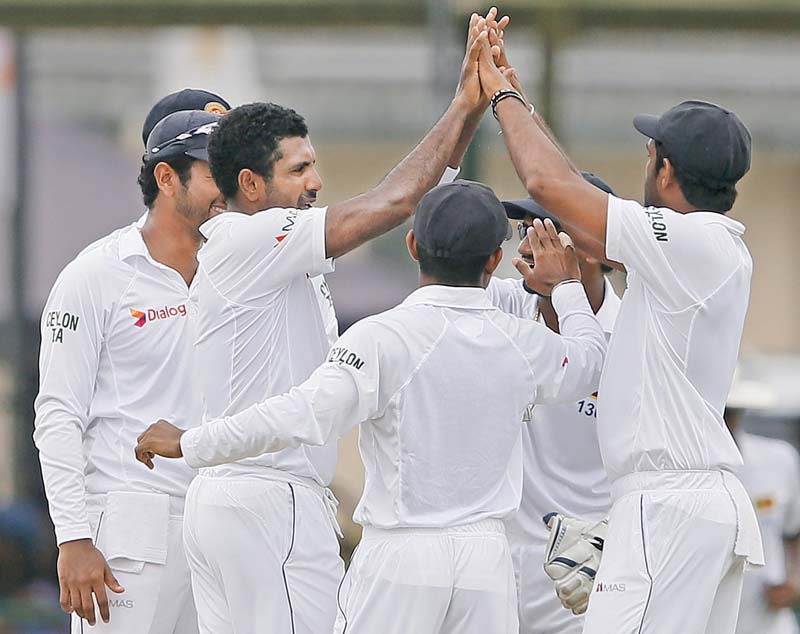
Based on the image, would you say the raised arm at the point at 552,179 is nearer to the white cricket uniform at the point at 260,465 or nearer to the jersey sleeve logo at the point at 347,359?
the white cricket uniform at the point at 260,465

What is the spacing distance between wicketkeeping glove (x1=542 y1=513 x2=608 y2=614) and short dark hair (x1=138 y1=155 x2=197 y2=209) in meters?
1.59

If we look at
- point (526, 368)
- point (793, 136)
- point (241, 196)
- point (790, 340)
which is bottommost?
point (790, 340)

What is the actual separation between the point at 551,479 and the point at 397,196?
1.20 metres

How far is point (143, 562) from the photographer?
4.75 meters

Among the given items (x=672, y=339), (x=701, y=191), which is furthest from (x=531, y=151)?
(x=672, y=339)

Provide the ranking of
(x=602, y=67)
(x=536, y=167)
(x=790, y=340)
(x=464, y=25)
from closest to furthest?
1. (x=536, y=167)
2. (x=464, y=25)
3. (x=602, y=67)
4. (x=790, y=340)

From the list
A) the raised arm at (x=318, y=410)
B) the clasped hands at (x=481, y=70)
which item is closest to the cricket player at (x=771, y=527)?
the clasped hands at (x=481, y=70)

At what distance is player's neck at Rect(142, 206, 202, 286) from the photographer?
4.99 metres

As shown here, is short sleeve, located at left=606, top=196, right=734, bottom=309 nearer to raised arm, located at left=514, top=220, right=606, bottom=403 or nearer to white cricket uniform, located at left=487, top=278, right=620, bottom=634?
raised arm, located at left=514, top=220, right=606, bottom=403

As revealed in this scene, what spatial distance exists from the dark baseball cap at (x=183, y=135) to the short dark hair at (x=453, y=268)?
1040 millimetres

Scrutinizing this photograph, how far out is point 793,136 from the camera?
23.1 m

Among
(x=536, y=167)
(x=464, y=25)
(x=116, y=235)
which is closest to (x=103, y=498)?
(x=116, y=235)

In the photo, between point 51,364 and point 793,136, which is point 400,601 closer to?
point 51,364

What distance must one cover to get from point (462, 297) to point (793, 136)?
20.1 metres
